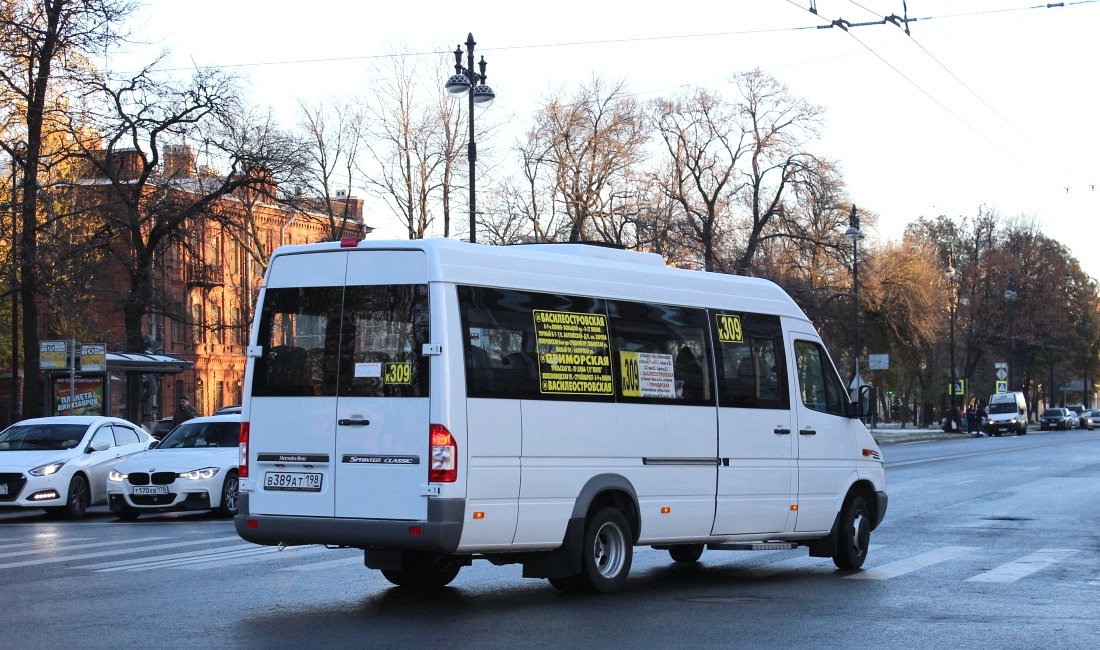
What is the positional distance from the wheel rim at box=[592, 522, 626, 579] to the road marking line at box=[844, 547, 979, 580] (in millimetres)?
2540

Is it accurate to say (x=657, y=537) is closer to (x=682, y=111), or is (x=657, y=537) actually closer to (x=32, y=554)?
(x=32, y=554)

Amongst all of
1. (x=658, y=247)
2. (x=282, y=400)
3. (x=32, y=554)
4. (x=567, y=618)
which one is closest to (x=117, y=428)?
(x=32, y=554)

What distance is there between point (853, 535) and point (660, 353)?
3.11m

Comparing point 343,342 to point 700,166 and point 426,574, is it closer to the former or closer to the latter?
point 426,574

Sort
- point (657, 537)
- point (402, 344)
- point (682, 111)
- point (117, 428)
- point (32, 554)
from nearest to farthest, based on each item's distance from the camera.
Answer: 1. point (402, 344)
2. point (657, 537)
3. point (32, 554)
4. point (117, 428)
5. point (682, 111)

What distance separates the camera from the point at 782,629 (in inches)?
381

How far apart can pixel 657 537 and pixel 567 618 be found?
6.50 feet

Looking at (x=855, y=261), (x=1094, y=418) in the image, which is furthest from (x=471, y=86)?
(x=1094, y=418)

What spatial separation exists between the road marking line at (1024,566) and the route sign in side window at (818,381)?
205cm

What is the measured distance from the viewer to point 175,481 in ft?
68.4

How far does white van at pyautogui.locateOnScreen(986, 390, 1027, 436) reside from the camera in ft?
265

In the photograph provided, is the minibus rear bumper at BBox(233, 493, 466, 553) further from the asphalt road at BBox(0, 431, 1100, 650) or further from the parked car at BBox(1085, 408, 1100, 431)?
the parked car at BBox(1085, 408, 1100, 431)

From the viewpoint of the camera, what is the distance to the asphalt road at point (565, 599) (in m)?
9.29

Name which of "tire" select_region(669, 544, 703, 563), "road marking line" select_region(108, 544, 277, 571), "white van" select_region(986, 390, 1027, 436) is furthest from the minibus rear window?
"white van" select_region(986, 390, 1027, 436)
